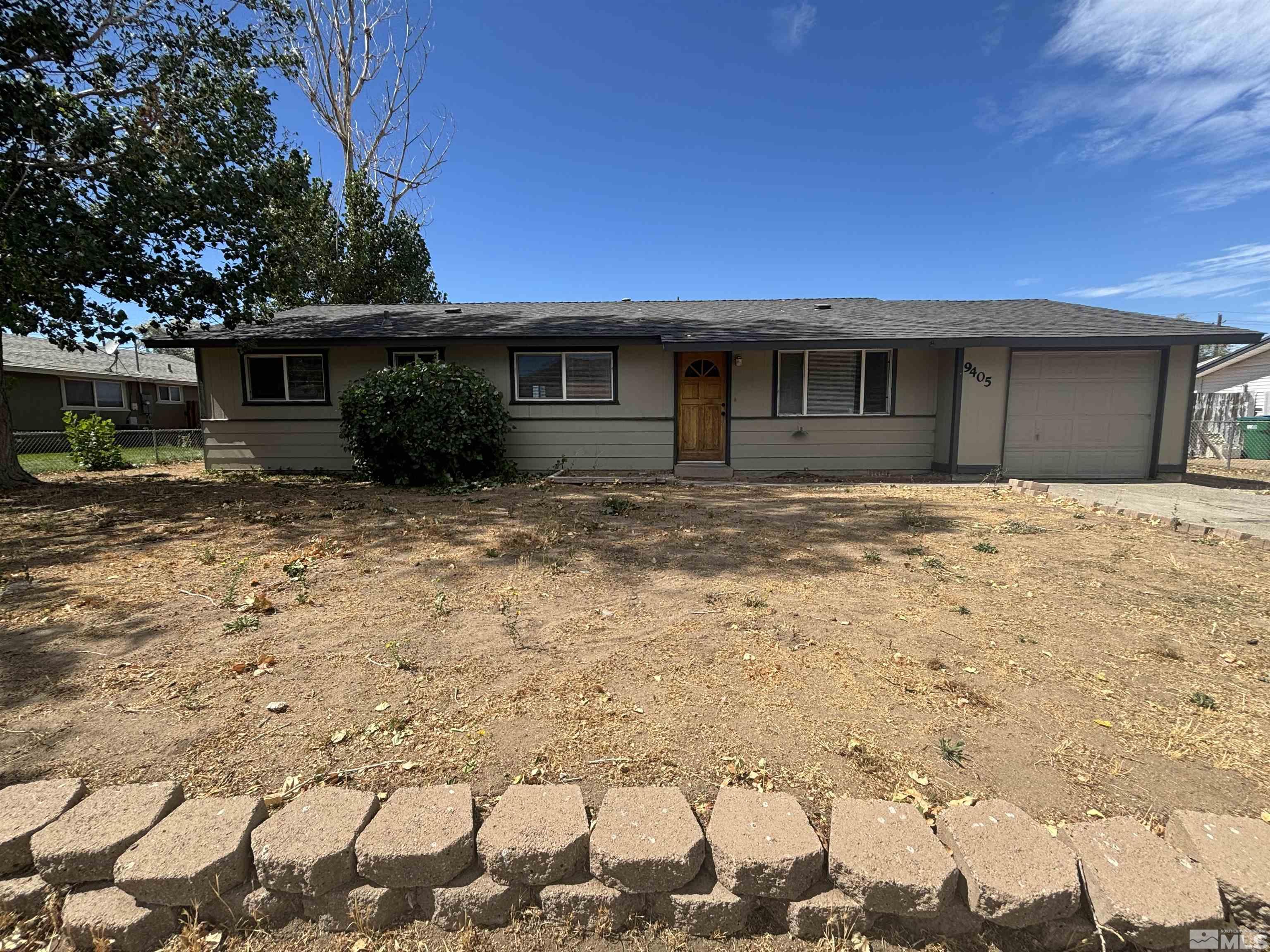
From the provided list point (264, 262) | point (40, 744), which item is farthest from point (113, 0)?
point (40, 744)

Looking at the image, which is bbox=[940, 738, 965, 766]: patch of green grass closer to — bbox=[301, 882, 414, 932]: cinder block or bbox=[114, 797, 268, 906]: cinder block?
bbox=[301, 882, 414, 932]: cinder block

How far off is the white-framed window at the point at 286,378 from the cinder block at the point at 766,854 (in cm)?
1101

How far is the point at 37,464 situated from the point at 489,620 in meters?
15.6

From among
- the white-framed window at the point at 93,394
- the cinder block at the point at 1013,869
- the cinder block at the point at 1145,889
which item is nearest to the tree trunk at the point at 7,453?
the cinder block at the point at 1013,869

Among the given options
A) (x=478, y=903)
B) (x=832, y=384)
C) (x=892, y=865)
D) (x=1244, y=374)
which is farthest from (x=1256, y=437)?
(x=478, y=903)

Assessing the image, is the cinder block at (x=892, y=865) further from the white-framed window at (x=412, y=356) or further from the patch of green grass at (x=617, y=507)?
the white-framed window at (x=412, y=356)

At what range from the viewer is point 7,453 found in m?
8.20

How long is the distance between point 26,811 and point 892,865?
2.82 metres

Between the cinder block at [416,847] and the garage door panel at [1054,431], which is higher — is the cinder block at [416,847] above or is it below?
below

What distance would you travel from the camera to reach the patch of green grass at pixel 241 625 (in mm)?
3199

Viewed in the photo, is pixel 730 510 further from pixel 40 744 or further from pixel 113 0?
pixel 113 0

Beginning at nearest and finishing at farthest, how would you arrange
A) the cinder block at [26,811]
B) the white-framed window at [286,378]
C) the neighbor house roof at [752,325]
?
the cinder block at [26,811], the neighbor house roof at [752,325], the white-framed window at [286,378]

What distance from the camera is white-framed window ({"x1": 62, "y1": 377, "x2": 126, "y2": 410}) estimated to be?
19.5 meters

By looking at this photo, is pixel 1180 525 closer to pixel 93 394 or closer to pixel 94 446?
pixel 94 446
